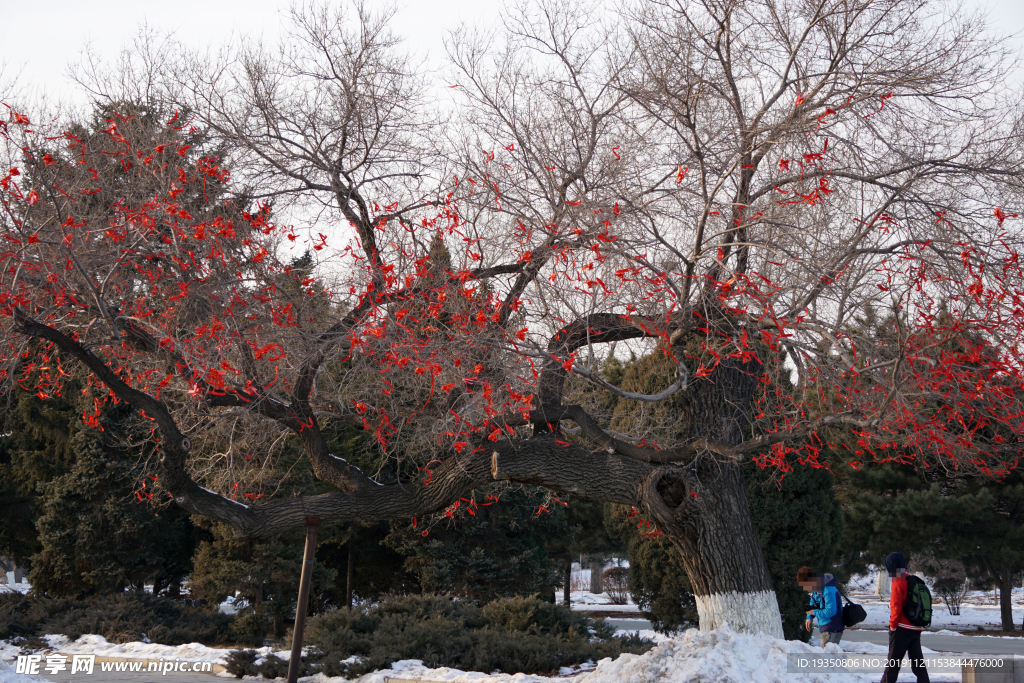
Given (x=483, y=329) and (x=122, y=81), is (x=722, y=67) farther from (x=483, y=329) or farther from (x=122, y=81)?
(x=122, y=81)

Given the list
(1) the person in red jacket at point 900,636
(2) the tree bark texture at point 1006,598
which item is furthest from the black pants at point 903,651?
(2) the tree bark texture at point 1006,598

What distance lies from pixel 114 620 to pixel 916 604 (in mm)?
11692

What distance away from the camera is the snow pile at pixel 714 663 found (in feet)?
19.7

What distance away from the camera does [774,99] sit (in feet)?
25.9

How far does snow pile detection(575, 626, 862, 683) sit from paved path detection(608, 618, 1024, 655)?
777cm

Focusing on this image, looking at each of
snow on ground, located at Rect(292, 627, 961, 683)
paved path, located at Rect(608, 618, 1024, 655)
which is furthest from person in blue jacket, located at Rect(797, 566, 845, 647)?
paved path, located at Rect(608, 618, 1024, 655)

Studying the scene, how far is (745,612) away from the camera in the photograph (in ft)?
25.8

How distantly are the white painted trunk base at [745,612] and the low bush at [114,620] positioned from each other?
29.4 ft

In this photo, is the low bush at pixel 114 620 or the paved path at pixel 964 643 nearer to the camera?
the low bush at pixel 114 620

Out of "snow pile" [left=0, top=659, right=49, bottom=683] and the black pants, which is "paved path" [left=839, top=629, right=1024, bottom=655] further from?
"snow pile" [left=0, top=659, right=49, bottom=683]

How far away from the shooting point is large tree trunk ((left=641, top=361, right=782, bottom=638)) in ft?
25.9

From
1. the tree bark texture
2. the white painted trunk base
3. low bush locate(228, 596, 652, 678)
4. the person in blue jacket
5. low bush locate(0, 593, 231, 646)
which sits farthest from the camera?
the tree bark texture

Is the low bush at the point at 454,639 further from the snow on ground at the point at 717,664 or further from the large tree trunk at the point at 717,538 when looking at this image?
the large tree trunk at the point at 717,538

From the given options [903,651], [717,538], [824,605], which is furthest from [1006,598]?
[903,651]
